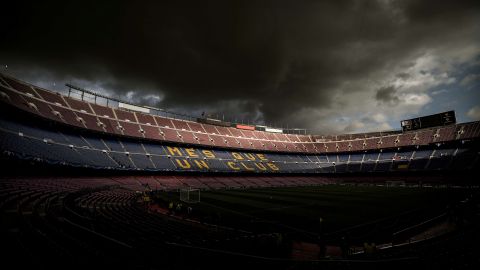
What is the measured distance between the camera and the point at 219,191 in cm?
4200

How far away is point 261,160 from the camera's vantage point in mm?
69438

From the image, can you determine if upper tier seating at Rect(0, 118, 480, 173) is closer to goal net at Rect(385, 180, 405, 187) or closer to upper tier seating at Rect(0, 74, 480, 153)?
upper tier seating at Rect(0, 74, 480, 153)

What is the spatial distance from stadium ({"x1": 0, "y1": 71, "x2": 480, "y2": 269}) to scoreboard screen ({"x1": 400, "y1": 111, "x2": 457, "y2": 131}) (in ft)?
1.14

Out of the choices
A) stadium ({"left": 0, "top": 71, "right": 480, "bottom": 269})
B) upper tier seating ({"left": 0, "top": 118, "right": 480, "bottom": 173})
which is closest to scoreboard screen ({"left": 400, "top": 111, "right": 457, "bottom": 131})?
stadium ({"left": 0, "top": 71, "right": 480, "bottom": 269})

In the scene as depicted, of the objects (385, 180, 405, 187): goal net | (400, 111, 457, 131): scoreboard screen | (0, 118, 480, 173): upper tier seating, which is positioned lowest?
(385, 180, 405, 187): goal net

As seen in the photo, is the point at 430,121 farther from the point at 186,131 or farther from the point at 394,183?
the point at 186,131

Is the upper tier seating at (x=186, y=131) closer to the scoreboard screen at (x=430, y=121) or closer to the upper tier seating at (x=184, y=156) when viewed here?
the upper tier seating at (x=184, y=156)

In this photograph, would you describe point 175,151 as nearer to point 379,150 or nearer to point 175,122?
point 175,122

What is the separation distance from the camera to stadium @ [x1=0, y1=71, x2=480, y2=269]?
6.00 metres

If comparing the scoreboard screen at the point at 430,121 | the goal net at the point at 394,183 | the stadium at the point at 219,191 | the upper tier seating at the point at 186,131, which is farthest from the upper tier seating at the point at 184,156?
the goal net at the point at 394,183

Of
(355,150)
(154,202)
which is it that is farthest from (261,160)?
(154,202)

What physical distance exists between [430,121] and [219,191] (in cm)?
6318

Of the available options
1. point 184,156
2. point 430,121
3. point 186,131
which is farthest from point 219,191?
point 430,121

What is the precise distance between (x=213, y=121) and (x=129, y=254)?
246 feet
